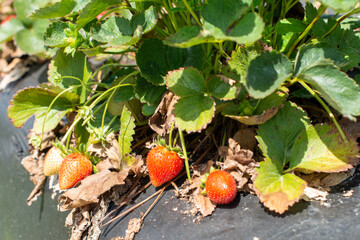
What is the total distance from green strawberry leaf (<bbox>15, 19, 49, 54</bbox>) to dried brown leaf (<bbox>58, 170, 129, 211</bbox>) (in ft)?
3.10

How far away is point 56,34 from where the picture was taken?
906 millimetres

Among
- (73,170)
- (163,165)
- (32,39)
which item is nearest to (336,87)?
(163,165)

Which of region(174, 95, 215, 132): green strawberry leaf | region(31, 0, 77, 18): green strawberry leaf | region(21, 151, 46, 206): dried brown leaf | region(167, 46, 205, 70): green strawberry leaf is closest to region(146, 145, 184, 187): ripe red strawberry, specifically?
region(174, 95, 215, 132): green strawberry leaf

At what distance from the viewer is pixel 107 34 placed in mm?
801

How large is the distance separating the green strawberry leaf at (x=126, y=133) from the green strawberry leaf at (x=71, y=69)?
0.23 meters

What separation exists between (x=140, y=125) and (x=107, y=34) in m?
0.30

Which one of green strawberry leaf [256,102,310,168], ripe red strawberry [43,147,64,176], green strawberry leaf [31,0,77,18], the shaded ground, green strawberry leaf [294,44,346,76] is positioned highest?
green strawberry leaf [31,0,77,18]

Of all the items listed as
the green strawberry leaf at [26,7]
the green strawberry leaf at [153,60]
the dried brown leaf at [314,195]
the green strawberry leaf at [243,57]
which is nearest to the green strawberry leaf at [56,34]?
the green strawberry leaf at [153,60]

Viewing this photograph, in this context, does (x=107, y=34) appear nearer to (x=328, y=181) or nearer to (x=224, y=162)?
(x=224, y=162)

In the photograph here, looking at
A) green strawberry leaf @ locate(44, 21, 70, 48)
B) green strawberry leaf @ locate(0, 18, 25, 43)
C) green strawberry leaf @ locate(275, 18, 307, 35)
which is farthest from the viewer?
green strawberry leaf @ locate(0, 18, 25, 43)

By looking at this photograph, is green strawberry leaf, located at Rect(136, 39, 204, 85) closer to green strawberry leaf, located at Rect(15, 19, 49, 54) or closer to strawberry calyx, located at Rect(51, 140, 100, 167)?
strawberry calyx, located at Rect(51, 140, 100, 167)

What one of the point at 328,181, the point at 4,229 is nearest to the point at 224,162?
the point at 328,181

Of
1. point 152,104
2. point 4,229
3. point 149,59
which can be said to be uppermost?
point 149,59

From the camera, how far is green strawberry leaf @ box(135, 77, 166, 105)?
2.86 feet
